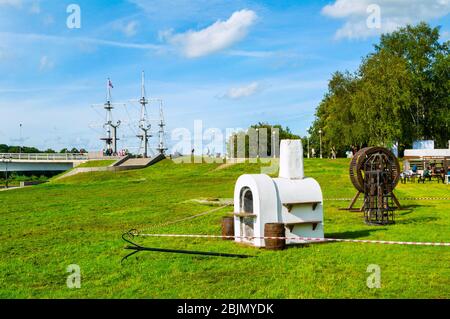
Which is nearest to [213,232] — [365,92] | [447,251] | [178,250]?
[178,250]

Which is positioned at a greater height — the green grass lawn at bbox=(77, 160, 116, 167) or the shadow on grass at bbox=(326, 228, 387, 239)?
the green grass lawn at bbox=(77, 160, 116, 167)

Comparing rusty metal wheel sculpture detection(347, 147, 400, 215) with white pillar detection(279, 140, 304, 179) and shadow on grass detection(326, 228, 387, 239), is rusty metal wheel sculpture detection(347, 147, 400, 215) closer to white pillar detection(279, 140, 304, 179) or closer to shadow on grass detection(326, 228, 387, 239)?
shadow on grass detection(326, 228, 387, 239)

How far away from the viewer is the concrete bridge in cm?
7744

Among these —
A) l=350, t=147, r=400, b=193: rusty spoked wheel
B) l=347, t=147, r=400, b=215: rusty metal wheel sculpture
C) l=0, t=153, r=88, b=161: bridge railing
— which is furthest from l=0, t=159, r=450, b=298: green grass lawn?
l=0, t=153, r=88, b=161: bridge railing

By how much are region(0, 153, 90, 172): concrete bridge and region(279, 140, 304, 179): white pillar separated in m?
66.8

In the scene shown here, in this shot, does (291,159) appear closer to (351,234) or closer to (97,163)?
(351,234)

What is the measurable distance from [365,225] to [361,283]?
7.87 meters

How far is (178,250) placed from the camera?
1148 centimetres

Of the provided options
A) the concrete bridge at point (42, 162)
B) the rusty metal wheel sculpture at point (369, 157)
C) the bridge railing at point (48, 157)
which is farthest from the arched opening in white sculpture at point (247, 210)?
the bridge railing at point (48, 157)

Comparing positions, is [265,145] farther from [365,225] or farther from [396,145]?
[365,225]

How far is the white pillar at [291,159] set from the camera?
13008 mm

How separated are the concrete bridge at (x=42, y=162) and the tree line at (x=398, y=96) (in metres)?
40.0

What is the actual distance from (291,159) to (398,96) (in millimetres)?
46463
